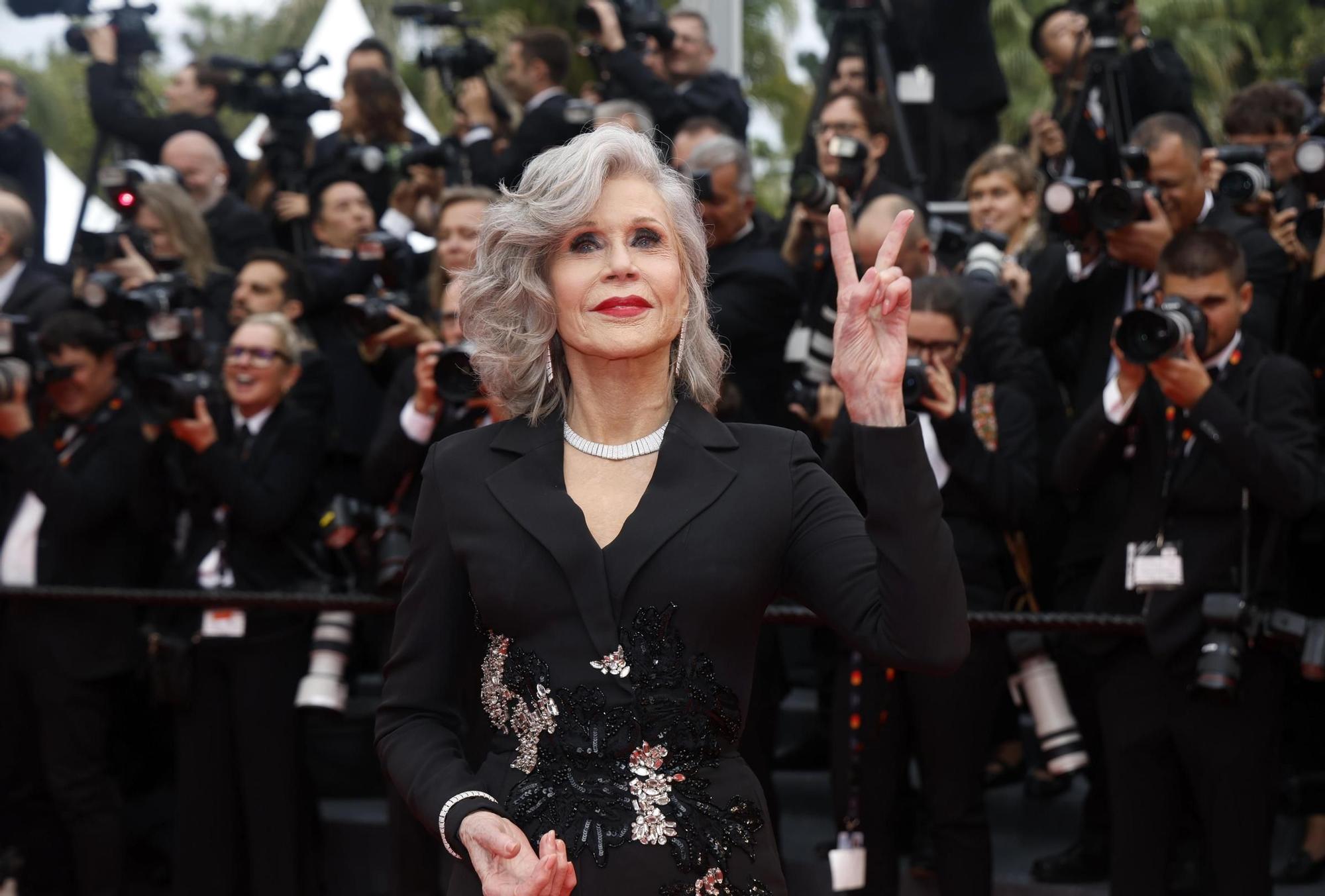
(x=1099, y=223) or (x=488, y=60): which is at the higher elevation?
(x=488, y=60)

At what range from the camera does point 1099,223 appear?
4.81m

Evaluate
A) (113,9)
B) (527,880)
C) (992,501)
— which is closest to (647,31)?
(113,9)

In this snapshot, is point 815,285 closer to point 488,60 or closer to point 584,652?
point 488,60

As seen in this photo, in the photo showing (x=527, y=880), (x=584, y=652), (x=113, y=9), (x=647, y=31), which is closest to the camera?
(x=527, y=880)

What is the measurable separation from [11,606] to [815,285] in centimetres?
285

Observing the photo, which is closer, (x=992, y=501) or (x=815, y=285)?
(x=992, y=501)

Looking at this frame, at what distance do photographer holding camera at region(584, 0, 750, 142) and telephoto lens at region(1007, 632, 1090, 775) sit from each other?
2.72m

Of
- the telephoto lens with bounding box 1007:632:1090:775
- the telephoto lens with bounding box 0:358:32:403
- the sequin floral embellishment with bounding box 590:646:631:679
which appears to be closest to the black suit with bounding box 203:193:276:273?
the telephoto lens with bounding box 0:358:32:403

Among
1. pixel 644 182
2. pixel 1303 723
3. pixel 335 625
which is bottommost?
pixel 1303 723

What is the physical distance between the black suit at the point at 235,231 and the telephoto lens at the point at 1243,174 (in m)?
3.77

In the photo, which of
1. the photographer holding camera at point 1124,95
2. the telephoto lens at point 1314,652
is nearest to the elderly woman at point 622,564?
the telephoto lens at point 1314,652

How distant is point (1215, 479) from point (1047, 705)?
31.6 inches

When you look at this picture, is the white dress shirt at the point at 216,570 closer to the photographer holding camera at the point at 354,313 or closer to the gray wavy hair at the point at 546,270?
the photographer holding camera at the point at 354,313

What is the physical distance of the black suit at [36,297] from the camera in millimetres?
6336
